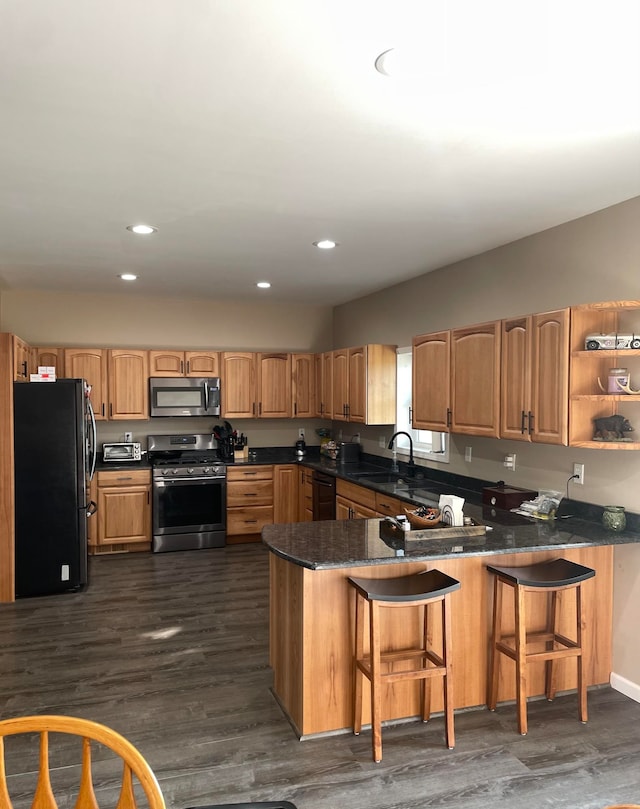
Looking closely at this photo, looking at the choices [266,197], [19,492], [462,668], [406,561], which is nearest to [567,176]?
[266,197]

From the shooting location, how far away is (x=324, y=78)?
200 cm

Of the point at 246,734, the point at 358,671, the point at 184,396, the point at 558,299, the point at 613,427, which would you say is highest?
the point at 558,299

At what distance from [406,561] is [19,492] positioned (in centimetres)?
344

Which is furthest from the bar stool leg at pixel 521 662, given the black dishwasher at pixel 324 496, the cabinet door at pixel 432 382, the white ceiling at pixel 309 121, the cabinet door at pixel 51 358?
the cabinet door at pixel 51 358

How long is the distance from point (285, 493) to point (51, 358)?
2783 mm

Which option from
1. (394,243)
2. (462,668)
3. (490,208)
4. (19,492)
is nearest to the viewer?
(462,668)

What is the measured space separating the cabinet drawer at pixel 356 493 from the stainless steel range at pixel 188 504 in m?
1.46

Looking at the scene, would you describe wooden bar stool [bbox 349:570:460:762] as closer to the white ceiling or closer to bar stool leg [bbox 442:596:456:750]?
bar stool leg [bbox 442:596:456:750]

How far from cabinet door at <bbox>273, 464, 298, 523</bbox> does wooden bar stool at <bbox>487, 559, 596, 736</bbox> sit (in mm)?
3717

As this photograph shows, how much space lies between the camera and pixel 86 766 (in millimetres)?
1205

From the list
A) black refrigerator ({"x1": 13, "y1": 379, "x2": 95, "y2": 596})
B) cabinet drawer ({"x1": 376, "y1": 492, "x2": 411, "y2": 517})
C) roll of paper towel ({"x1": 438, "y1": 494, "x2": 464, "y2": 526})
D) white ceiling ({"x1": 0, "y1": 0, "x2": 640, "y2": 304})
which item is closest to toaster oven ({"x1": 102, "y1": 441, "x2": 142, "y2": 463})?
black refrigerator ({"x1": 13, "y1": 379, "x2": 95, "y2": 596})

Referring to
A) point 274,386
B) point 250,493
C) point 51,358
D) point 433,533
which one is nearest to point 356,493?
point 250,493

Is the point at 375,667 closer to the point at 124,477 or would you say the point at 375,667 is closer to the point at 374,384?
the point at 374,384

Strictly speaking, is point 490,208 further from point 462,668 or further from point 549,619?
point 462,668
